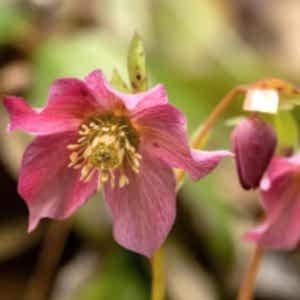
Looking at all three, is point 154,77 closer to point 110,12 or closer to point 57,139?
point 110,12

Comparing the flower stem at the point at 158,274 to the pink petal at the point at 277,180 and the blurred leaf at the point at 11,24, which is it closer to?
the pink petal at the point at 277,180

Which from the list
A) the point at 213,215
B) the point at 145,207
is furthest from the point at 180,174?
the point at 213,215

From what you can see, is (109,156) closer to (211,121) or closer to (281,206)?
(211,121)

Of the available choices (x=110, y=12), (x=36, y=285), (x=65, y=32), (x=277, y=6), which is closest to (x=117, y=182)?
(x=36, y=285)

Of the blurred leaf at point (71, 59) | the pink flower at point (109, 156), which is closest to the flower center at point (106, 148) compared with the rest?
the pink flower at point (109, 156)

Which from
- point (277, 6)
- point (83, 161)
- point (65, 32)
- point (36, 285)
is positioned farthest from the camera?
point (277, 6)

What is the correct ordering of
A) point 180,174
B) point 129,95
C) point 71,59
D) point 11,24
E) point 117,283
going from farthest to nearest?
point 11,24
point 71,59
point 117,283
point 180,174
point 129,95
